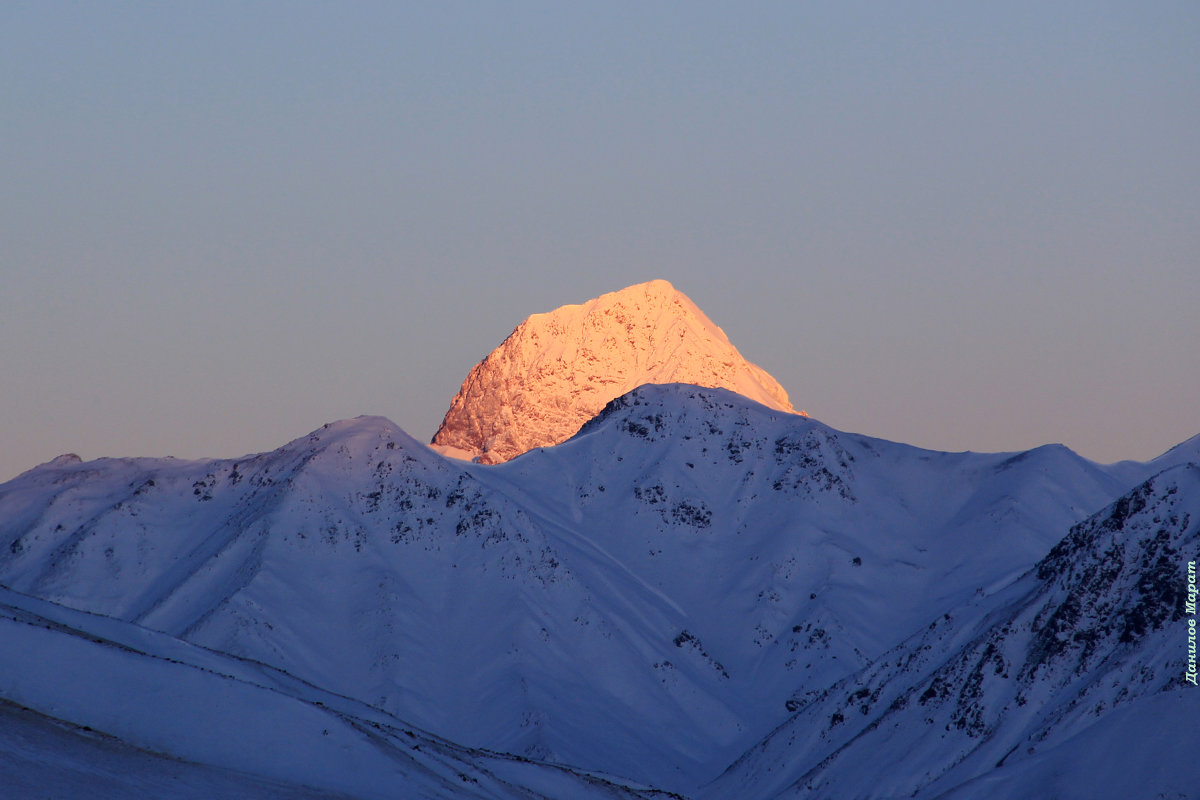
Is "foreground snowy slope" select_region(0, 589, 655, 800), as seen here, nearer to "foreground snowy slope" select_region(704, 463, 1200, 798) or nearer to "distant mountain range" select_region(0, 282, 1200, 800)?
"distant mountain range" select_region(0, 282, 1200, 800)

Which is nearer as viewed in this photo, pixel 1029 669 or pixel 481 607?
pixel 1029 669

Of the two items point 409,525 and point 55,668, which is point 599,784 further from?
point 409,525

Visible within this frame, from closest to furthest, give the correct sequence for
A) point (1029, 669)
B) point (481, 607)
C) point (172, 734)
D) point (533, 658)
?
point (172, 734), point (1029, 669), point (533, 658), point (481, 607)

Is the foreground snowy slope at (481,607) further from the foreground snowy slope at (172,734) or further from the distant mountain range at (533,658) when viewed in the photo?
the foreground snowy slope at (172,734)

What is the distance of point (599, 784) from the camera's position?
284 feet

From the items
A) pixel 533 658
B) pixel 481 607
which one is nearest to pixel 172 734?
pixel 533 658

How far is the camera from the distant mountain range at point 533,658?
202ft

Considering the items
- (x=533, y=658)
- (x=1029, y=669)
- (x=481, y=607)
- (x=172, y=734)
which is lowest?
(x=533, y=658)

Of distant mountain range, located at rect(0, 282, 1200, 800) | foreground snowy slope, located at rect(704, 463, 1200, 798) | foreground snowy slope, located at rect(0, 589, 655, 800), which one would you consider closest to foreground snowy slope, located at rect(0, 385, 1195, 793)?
distant mountain range, located at rect(0, 282, 1200, 800)

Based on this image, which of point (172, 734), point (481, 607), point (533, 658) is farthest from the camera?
point (481, 607)

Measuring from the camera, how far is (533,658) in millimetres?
173250

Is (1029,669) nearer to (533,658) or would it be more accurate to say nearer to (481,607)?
(533,658)

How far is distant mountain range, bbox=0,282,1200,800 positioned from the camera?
61.6 metres

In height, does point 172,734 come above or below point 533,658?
above
